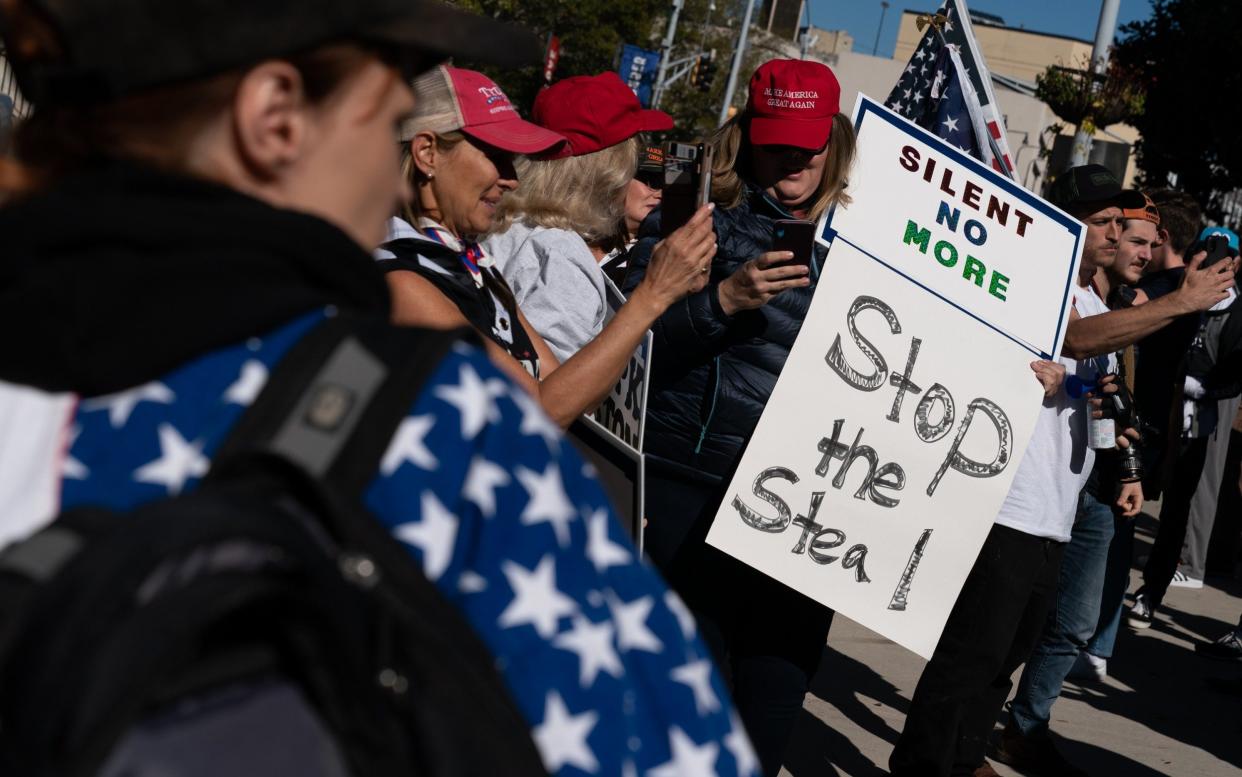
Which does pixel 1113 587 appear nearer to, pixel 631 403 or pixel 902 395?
pixel 902 395

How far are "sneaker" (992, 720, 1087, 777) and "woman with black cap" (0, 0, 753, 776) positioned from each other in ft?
15.5

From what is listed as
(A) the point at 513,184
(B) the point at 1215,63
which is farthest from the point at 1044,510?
(B) the point at 1215,63

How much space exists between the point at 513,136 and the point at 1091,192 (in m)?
2.86

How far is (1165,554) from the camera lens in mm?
8352

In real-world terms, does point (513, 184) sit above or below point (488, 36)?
below

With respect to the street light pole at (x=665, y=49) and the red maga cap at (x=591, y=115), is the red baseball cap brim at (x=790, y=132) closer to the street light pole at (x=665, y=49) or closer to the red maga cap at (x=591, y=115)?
the red maga cap at (x=591, y=115)

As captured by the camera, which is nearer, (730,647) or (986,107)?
(730,647)

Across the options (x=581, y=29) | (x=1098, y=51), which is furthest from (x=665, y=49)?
(x=1098, y=51)

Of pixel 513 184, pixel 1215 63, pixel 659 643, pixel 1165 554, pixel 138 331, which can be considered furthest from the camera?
pixel 1215 63

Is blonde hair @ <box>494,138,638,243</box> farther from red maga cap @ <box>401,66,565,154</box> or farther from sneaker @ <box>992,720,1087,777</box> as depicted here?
sneaker @ <box>992,720,1087,777</box>

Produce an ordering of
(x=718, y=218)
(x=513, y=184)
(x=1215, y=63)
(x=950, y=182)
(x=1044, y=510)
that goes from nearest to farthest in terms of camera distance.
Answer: (x=513, y=184) → (x=718, y=218) → (x=950, y=182) → (x=1044, y=510) → (x=1215, y=63)

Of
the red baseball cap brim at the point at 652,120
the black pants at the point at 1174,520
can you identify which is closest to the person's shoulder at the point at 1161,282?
the black pants at the point at 1174,520

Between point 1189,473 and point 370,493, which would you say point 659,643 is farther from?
point 1189,473

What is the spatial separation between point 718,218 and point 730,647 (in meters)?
1.13
